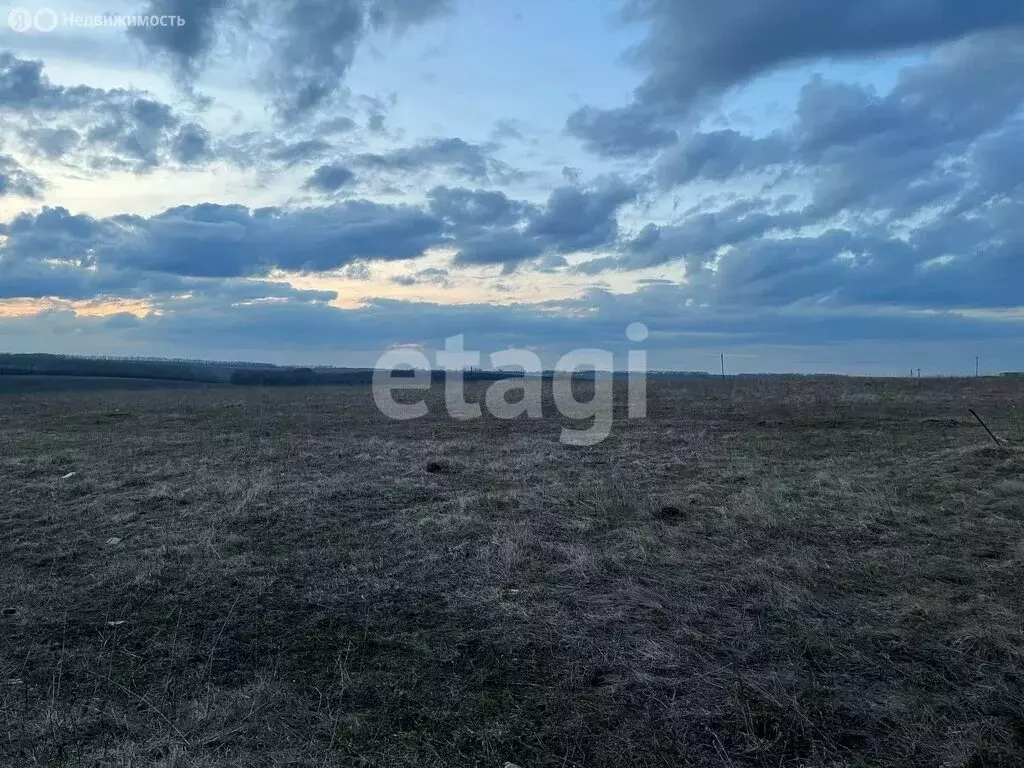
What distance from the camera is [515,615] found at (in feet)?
17.3

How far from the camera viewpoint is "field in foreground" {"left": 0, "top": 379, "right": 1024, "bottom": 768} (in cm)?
358

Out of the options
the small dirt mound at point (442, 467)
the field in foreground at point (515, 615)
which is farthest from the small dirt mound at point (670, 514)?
the small dirt mound at point (442, 467)

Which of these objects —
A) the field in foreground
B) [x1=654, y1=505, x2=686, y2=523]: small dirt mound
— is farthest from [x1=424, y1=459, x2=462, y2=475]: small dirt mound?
[x1=654, y1=505, x2=686, y2=523]: small dirt mound

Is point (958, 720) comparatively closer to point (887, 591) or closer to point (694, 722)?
Answer: point (694, 722)

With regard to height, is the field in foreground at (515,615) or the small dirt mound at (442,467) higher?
the small dirt mound at (442,467)

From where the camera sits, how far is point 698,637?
188 inches

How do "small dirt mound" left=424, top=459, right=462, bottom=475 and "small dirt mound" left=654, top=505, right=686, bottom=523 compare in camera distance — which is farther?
"small dirt mound" left=424, top=459, right=462, bottom=475

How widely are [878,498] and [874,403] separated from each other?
18302mm

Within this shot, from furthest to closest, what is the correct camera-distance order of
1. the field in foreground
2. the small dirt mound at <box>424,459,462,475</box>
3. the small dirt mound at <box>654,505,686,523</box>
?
1. the small dirt mound at <box>424,459,462,475</box>
2. the small dirt mound at <box>654,505,686,523</box>
3. the field in foreground

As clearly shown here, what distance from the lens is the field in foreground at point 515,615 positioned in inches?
141

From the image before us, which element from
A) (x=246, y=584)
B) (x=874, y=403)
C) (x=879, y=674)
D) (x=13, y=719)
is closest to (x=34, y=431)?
(x=246, y=584)

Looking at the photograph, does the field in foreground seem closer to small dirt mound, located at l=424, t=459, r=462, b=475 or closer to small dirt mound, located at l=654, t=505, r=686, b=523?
small dirt mound, located at l=654, t=505, r=686, b=523

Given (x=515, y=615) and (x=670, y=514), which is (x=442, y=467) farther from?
(x=515, y=615)

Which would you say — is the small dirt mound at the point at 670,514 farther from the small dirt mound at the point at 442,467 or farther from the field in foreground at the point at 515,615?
the small dirt mound at the point at 442,467
